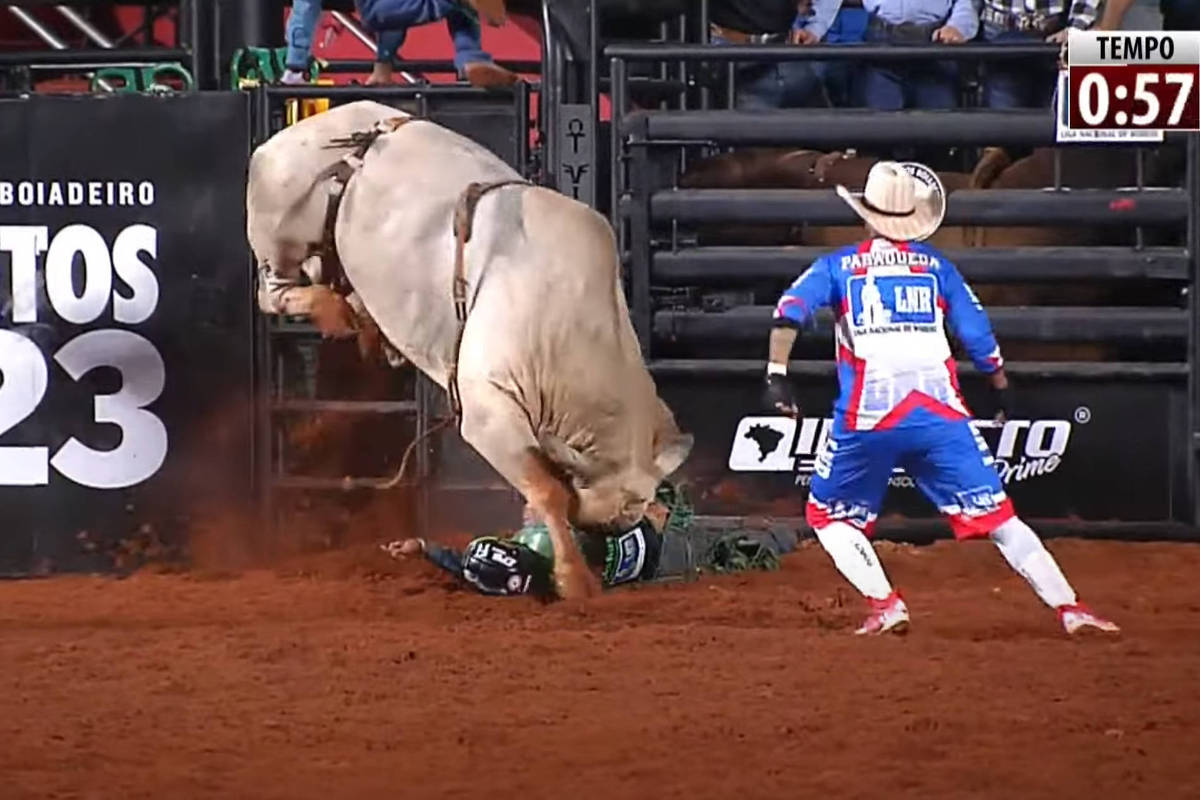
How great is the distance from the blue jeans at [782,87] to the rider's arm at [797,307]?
301cm

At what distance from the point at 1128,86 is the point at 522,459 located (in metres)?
3.16

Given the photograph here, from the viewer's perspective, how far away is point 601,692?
6367 mm

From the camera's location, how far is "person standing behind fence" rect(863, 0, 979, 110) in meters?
10.2

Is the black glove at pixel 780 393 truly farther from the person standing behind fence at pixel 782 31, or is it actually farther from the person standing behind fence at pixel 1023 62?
the person standing behind fence at pixel 782 31

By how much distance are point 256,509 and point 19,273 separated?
1381 millimetres

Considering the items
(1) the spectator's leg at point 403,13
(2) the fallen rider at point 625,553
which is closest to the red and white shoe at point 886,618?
(2) the fallen rider at point 625,553

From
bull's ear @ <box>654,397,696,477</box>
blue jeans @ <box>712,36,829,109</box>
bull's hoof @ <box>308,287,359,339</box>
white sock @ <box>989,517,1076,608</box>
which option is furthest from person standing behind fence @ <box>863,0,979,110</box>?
white sock @ <box>989,517,1076,608</box>

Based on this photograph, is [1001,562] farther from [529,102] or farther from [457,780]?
[457,780]

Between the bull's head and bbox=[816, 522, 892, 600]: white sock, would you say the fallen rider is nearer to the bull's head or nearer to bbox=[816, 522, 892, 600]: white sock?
the bull's head

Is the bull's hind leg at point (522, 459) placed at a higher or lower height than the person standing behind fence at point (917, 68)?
lower

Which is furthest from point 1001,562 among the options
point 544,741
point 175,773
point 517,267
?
point 175,773

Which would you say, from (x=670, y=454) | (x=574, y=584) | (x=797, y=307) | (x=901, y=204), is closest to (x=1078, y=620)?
(x=797, y=307)

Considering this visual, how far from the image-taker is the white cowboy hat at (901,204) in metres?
7.45

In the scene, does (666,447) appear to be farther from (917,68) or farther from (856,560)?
(917,68)
